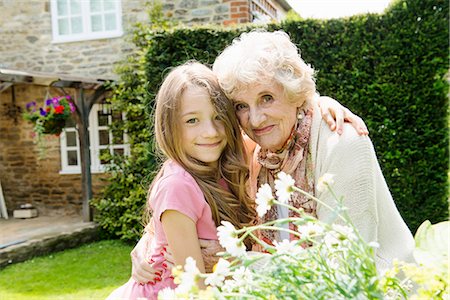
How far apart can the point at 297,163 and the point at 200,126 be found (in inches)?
15.2

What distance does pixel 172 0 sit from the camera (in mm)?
8695

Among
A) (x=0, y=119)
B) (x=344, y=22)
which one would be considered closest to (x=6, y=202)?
(x=0, y=119)

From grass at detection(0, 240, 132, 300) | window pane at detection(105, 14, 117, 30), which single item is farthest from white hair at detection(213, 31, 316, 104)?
Result: window pane at detection(105, 14, 117, 30)

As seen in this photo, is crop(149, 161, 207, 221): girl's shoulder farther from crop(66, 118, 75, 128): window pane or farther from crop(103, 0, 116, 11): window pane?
crop(66, 118, 75, 128): window pane

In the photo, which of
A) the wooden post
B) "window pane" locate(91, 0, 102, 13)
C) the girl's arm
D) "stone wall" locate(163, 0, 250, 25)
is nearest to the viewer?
the girl's arm

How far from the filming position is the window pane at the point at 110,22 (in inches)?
381

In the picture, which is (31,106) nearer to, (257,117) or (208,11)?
(208,11)

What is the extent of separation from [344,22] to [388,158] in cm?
157

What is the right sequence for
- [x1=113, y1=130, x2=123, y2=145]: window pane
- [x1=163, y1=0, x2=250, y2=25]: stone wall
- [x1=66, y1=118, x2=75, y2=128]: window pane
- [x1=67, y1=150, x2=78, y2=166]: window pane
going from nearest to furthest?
[x1=163, y1=0, x2=250, y2=25]: stone wall → [x1=113, y1=130, x2=123, y2=145]: window pane → [x1=67, y1=150, x2=78, y2=166]: window pane → [x1=66, y1=118, x2=75, y2=128]: window pane

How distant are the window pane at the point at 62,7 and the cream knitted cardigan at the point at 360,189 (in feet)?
30.3

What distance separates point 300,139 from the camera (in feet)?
6.31

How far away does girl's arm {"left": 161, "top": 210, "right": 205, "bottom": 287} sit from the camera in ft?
5.89

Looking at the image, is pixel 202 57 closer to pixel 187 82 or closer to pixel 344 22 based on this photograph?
pixel 344 22

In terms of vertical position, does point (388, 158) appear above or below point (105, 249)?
above
